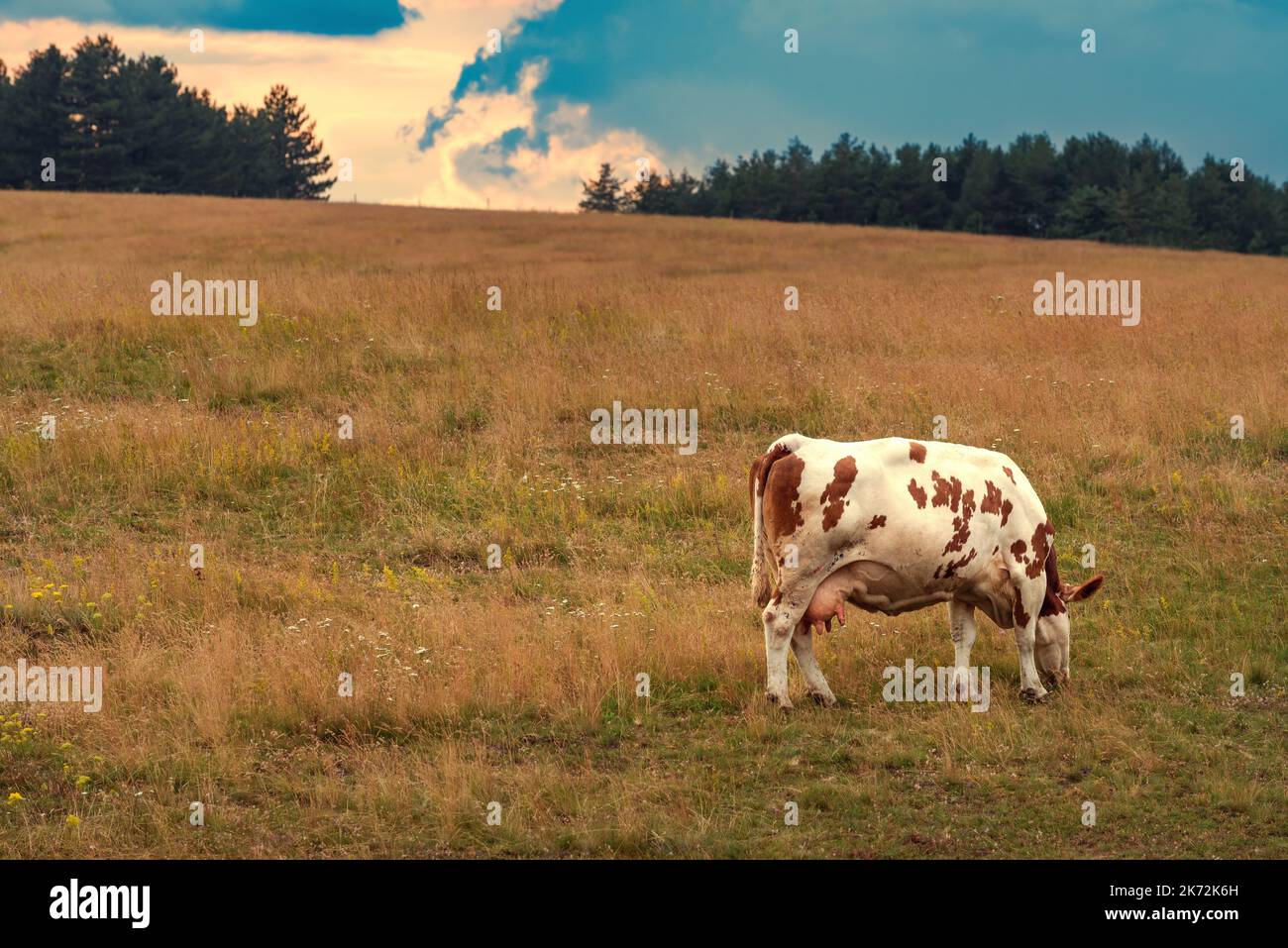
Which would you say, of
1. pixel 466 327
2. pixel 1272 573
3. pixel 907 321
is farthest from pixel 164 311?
pixel 1272 573

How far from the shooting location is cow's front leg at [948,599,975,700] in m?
9.62

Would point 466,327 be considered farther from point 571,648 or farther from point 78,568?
point 571,648

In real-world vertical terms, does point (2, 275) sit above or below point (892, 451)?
above

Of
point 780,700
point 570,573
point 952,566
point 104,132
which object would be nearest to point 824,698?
point 780,700

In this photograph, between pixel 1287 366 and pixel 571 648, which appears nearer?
pixel 571 648

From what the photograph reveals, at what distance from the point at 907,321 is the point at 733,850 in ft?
53.2


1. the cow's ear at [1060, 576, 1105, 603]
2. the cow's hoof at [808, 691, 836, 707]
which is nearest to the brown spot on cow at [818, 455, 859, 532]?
the cow's hoof at [808, 691, 836, 707]

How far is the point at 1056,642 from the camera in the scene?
9.84 m

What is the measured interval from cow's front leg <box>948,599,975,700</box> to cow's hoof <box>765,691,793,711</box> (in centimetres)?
129

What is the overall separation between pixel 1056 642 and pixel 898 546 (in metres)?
1.65

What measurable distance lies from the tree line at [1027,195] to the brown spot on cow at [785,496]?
6767cm

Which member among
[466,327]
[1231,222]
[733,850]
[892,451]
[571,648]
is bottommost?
[733,850]

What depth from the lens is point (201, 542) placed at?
1291 centimetres

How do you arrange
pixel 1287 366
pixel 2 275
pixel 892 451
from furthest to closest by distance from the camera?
pixel 2 275, pixel 1287 366, pixel 892 451
